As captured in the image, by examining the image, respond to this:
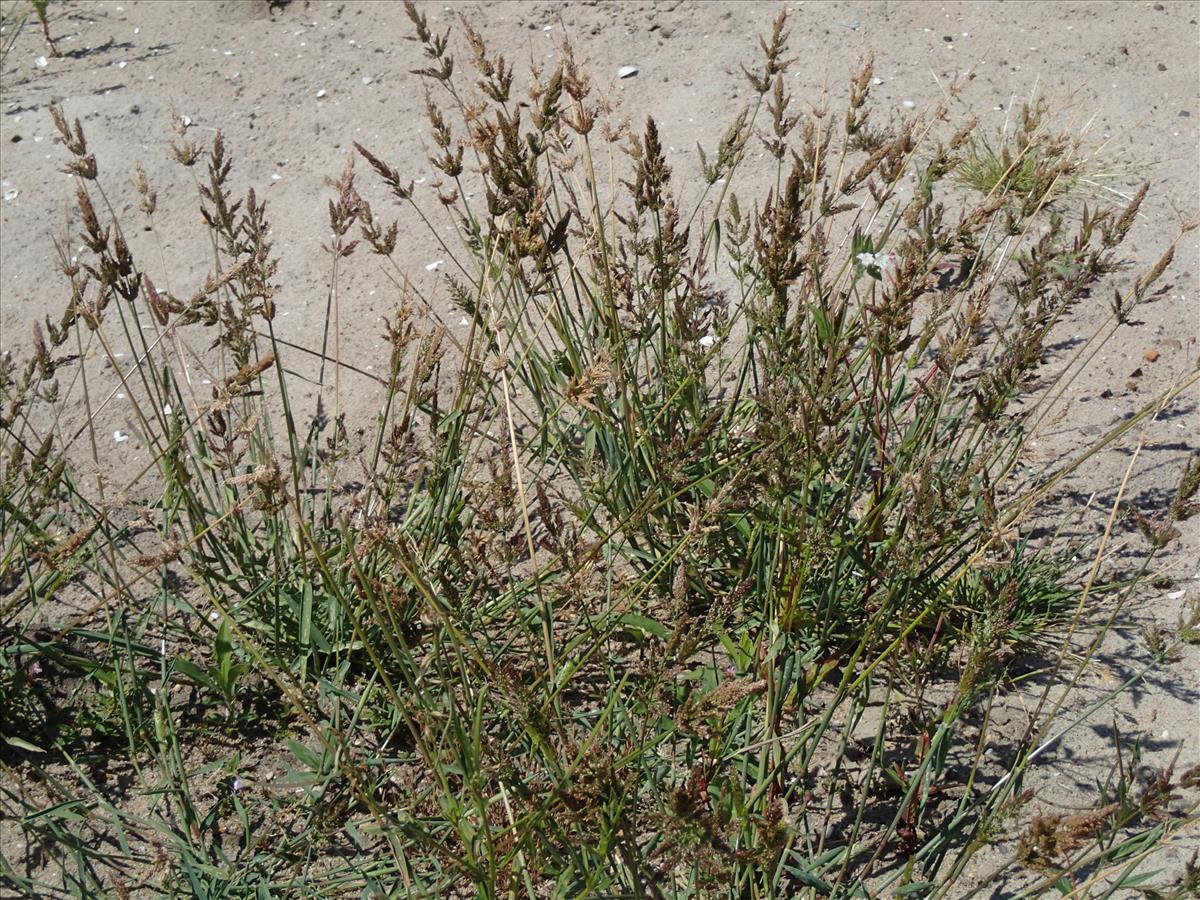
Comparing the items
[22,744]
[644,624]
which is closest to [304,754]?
[22,744]

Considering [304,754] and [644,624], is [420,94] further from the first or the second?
[304,754]

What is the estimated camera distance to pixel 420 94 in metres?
4.66

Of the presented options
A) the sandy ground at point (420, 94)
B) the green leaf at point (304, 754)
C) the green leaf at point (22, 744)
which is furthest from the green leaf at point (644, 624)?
the sandy ground at point (420, 94)

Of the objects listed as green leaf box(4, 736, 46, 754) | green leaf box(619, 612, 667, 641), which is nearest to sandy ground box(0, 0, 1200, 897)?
green leaf box(4, 736, 46, 754)

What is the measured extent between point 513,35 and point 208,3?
163cm

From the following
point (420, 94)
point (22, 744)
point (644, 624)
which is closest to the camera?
point (22, 744)

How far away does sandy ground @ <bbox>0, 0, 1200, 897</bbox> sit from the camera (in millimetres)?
3670

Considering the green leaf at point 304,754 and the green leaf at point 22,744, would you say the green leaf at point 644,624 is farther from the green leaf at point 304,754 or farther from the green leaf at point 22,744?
the green leaf at point 22,744

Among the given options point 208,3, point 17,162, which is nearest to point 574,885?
point 17,162

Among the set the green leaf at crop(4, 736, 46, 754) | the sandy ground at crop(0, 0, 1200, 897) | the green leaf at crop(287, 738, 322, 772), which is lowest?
the green leaf at crop(287, 738, 322, 772)

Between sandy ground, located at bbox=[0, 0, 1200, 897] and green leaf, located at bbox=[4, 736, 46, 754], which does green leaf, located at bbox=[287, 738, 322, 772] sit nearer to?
green leaf, located at bbox=[4, 736, 46, 754]

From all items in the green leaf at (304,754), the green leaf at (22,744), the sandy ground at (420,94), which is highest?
the sandy ground at (420,94)

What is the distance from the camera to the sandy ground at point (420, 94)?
3.67 m

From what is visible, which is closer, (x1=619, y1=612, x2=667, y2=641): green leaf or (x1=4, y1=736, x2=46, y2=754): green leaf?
(x1=4, y1=736, x2=46, y2=754): green leaf
